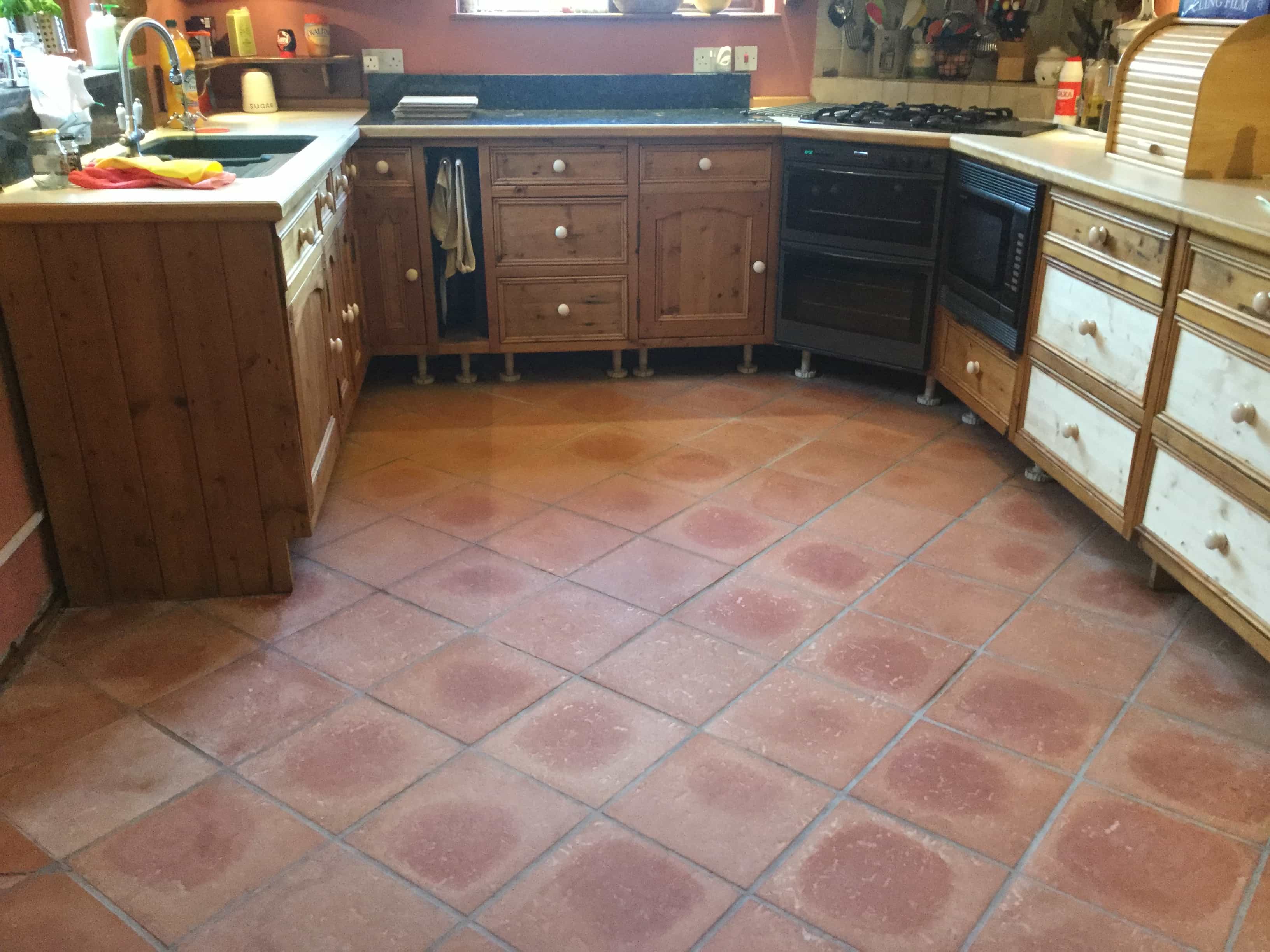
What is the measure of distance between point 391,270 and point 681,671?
6.67 feet

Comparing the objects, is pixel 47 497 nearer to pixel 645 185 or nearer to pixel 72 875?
pixel 72 875

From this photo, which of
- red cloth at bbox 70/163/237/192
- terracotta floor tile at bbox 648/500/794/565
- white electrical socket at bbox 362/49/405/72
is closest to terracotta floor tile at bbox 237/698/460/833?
terracotta floor tile at bbox 648/500/794/565

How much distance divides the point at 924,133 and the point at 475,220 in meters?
1.51

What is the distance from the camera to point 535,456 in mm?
3182

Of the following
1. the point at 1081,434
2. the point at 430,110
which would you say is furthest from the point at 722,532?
the point at 430,110

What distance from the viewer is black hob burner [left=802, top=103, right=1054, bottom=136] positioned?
3.31m

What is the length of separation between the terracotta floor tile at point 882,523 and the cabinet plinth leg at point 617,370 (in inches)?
47.6

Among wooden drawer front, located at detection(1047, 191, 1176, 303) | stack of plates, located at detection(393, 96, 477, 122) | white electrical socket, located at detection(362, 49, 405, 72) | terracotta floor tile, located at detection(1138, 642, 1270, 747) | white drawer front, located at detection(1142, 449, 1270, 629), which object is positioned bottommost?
terracotta floor tile, located at detection(1138, 642, 1270, 747)

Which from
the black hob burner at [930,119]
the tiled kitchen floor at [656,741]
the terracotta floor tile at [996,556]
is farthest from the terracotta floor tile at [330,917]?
the black hob burner at [930,119]

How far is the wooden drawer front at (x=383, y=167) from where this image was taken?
348 cm

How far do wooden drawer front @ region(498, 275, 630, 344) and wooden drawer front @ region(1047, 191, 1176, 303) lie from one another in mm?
1473

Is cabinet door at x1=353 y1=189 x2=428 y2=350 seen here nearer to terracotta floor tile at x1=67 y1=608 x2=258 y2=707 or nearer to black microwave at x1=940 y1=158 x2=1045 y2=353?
terracotta floor tile at x1=67 y1=608 x2=258 y2=707

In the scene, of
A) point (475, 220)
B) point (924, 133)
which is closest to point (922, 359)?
point (924, 133)

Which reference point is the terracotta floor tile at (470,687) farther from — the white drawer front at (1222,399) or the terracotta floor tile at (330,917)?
the white drawer front at (1222,399)
